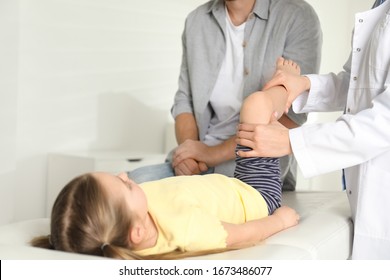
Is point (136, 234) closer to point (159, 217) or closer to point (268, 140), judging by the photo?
point (159, 217)

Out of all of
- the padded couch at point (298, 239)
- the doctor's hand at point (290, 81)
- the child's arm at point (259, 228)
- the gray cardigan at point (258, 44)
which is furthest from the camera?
the gray cardigan at point (258, 44)

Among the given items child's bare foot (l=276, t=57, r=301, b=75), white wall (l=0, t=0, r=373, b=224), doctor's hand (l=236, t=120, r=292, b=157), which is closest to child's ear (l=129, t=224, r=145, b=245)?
doctor's hand (l=236, t=120, r=292, b=157)

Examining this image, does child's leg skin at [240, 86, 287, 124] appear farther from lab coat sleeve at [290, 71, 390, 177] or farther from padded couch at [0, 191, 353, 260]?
padded couch at [0, 191, 353, 260]

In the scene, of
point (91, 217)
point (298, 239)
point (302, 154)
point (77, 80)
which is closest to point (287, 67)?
point (302, 154)

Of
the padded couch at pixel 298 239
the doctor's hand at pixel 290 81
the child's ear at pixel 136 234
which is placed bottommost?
the padded couch at pixel 298 239

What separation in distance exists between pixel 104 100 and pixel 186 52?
1.09 metres

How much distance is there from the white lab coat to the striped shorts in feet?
0.56

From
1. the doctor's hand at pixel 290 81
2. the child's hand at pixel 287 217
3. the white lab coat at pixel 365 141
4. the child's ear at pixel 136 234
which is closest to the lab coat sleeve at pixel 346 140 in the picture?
the white lab coat at pixel 365 141

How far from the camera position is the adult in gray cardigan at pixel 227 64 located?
2.04 metres

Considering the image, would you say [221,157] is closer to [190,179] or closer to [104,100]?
[190,179]

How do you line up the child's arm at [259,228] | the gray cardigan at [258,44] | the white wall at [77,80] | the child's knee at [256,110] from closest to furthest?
the child's arm at [259,228] < the child's knee at [256,110] < the gray cardigan at [258,44] < the white wall at [77,80]

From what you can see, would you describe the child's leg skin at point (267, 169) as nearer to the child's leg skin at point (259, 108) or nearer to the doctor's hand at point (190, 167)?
the child's leg skin at point (259, 108)

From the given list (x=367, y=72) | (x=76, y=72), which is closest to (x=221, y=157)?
(x=367, y=72)

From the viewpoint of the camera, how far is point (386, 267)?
3.92 feet
